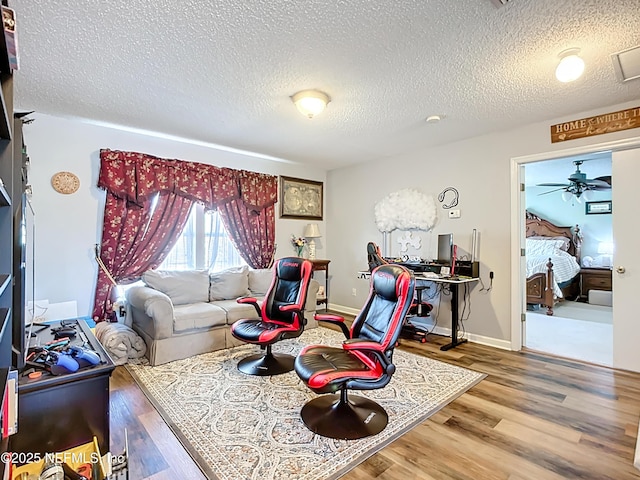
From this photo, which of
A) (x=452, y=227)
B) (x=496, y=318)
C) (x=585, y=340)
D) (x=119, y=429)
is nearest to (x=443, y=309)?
(x=496, y=318)

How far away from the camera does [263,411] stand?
2.35 m

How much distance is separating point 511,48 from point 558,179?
526 centimetres

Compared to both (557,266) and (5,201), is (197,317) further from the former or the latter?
(557,266)

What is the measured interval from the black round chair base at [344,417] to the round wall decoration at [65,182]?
327 cm

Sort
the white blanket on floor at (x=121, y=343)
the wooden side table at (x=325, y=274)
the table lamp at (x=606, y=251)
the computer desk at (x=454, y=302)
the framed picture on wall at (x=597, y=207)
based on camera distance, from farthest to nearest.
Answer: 1. the framed picture on wall at (x=597, y=207)
2. the table lamp at (x=606, y=251)
3. the wooden side table at (x=325, y=274)
4. the computer desk at (x=454, y=302)
5. the white blanket on floor at (x=121, y=343)

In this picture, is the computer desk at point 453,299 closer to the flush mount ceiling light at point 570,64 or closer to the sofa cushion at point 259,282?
the sofa cushion at point 259,282

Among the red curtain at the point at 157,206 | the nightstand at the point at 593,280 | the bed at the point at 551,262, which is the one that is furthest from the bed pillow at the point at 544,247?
the red curtain at the point at 157,206

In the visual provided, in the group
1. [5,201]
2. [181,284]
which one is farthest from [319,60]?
[181,284]

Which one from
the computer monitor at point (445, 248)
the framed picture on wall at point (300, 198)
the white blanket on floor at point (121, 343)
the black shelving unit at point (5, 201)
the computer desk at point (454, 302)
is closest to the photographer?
the black shelving unit at point (5, 201)

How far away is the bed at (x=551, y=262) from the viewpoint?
550 centimetres

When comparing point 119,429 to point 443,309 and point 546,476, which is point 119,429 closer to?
point 546,476

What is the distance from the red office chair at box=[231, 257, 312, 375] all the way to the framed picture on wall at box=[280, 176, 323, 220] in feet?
6.73

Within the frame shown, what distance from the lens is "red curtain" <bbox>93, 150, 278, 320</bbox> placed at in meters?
3.70

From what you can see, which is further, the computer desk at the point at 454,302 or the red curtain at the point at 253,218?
the red curtain at the point at 253,218
